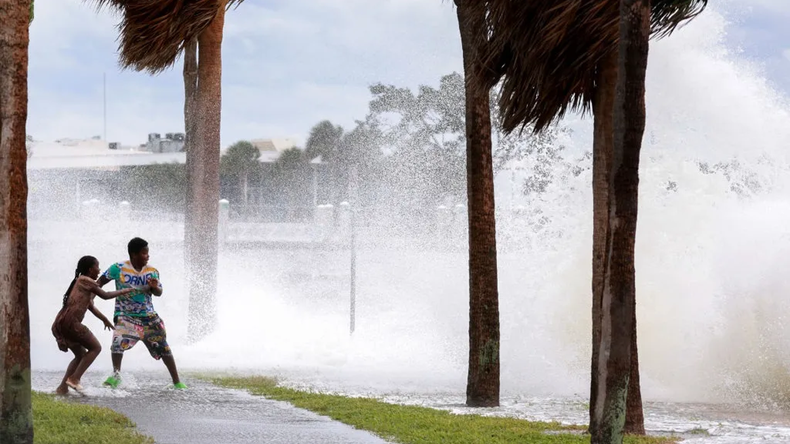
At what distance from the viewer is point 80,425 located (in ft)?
31.8

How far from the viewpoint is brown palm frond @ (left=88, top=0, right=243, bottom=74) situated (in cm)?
1653

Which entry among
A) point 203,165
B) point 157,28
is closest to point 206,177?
point 203,165

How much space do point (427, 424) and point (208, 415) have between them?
6.44 feet

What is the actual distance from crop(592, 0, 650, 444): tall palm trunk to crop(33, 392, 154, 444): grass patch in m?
3.36

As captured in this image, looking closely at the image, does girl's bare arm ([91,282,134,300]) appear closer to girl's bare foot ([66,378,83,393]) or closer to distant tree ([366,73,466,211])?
girl's bare foot ([66,378,83,393])

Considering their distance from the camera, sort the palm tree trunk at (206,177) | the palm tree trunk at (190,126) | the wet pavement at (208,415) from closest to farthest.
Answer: the wet pavement at (208,415)
the palm tree trunk at (206,177)
the palm tree trunk at (190,126)

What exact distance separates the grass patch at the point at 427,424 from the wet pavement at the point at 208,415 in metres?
0.22

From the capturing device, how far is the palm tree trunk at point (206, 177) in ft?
63.7

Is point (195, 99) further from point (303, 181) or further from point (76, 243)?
point (303, 181)

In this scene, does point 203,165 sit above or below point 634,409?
above

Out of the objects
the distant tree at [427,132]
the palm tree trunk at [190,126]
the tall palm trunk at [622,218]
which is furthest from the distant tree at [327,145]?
the tall palm trunk at [622,218]

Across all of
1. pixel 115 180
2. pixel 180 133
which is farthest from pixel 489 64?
pixel 180 133

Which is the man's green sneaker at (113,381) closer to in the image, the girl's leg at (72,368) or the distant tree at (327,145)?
the girl's leg at (72,368)

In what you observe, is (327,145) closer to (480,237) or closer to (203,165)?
(203,165)
